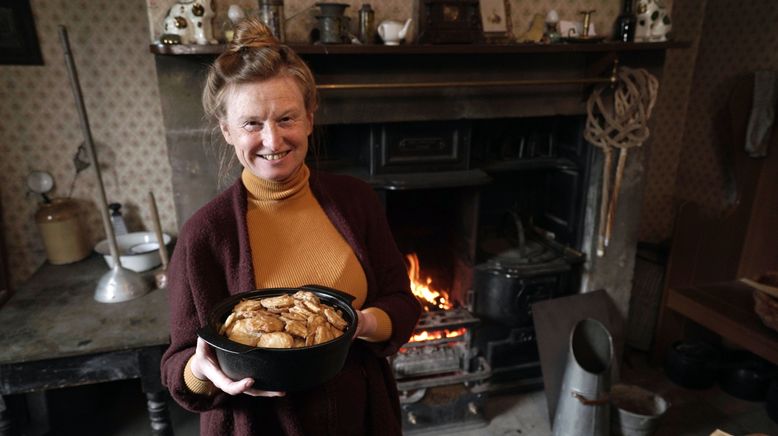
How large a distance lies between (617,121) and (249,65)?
1731mm

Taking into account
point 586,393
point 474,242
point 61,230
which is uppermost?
point 61,230

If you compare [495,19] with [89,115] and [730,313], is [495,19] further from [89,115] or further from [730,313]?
[89,115]

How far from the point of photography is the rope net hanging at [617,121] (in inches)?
82.2

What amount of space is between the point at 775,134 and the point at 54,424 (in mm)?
3396

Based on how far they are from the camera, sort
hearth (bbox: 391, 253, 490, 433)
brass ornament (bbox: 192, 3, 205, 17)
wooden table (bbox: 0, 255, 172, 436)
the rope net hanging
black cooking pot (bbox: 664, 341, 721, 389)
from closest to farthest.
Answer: wooden table (bbox: 0, 255, 172, 436), brass ornament (bbox: 192, 3, 205, 17), the rope net hanging, hearth (bbox: 391, 253, 490, 433), black cooking pot (bbox: 664, 341, 721, 389)

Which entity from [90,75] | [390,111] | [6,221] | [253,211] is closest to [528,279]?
[390,111]

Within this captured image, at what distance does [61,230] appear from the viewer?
2.13 meters

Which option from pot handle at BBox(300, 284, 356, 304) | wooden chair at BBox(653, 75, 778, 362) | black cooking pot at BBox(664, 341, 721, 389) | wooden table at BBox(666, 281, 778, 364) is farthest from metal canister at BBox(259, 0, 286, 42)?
black cooking pot at BBox(664, 341, 721, 389)

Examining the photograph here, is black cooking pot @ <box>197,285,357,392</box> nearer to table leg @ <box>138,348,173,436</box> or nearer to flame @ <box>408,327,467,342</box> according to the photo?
table leg @ <box>138,348,173,436</box>

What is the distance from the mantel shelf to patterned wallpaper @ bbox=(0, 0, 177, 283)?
0.63 m

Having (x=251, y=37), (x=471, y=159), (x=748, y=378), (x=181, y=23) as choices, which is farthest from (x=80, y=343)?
(x=748, y=378)

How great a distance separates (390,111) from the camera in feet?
6.50

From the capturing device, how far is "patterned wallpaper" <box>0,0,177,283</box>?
2.05 m

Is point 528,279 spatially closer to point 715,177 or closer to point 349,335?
point 715,177
